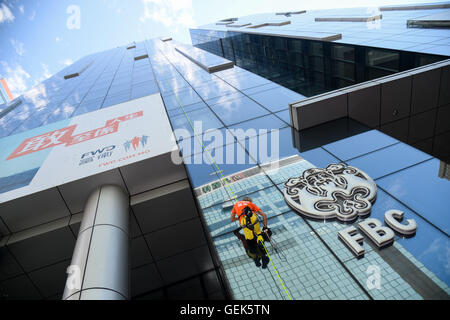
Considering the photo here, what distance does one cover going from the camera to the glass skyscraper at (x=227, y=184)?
588cm

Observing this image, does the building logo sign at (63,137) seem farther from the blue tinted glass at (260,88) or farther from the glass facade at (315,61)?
the glass facade at (315,61)

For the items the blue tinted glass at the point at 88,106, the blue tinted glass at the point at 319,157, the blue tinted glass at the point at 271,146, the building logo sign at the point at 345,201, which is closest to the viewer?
the building logo sign at the point at 345,201

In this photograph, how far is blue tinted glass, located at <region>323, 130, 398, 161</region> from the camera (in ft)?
29.5

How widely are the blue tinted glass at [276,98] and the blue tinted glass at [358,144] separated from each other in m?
3.74

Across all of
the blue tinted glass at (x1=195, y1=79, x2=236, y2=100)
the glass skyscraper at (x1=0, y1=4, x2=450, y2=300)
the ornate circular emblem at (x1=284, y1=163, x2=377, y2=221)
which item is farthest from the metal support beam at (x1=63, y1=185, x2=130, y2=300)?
the blue tinted glass at (x1=195, y1=79, x2=236, y2=100)

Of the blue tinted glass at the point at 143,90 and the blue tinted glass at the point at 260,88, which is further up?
the blue tinted glass at the point at 143,90

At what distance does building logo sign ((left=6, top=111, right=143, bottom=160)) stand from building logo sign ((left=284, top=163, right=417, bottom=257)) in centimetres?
908

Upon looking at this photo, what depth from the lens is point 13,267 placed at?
34.4ft

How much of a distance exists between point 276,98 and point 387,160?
6841 mm

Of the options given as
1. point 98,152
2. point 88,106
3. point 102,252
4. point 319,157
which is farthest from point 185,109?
point 102,252

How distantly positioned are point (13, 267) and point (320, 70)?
23898mm

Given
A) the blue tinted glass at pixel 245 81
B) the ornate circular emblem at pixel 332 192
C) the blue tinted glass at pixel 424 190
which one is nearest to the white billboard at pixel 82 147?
the blue tinted glass at pixel 245 81

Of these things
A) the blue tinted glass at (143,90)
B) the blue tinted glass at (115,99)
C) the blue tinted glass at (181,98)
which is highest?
the blue tinted glass at (143,90)

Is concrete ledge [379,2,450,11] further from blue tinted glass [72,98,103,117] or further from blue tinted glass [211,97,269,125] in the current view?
blue tinted glass [72,98,103,117]
